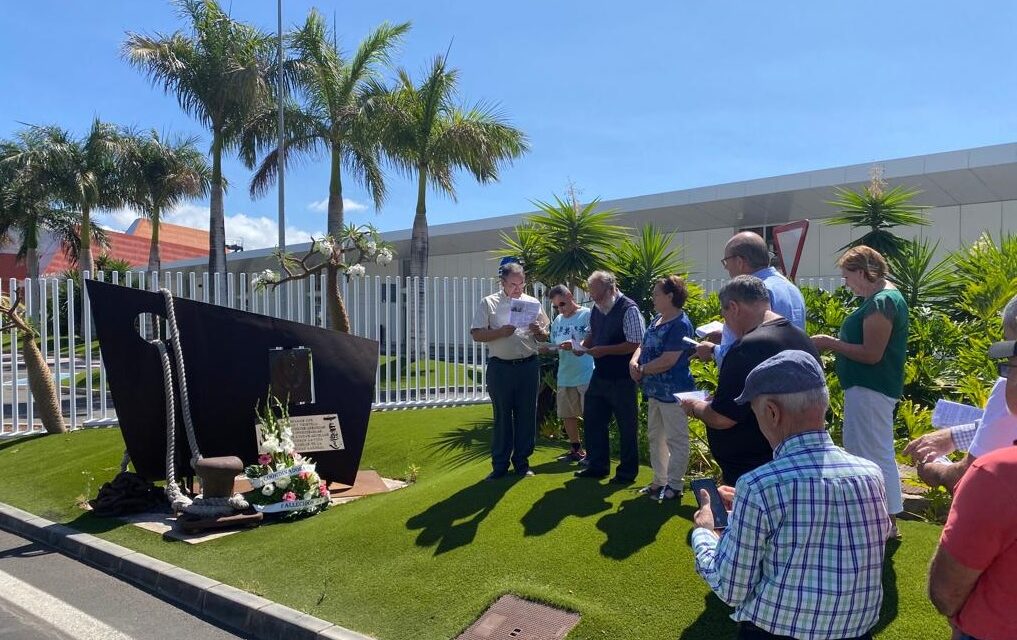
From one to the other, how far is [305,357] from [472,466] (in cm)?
192

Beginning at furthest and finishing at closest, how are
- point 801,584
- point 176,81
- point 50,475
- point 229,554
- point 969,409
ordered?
point 176,81 → point 50,475 → point 229,554 → point 969,409 → point 801,584

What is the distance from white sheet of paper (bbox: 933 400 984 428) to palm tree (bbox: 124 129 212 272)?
3298 cm

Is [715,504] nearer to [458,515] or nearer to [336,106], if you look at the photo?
[458,515]

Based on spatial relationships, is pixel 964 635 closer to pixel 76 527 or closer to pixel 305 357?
pixel 305 357

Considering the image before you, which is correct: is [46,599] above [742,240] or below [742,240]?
below

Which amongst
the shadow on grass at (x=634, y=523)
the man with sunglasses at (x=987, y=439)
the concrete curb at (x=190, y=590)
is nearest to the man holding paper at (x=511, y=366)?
the shadow on grass at (x=634, y=523)

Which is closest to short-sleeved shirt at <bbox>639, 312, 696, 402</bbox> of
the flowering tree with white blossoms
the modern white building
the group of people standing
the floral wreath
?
the group of people standing

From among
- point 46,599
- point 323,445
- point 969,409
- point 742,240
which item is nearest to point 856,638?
point 969,409

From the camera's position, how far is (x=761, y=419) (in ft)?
7.17

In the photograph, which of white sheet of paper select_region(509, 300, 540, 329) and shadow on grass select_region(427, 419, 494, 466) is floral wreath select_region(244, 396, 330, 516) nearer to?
shadow on grass select_region(427, 419, 494, 466)

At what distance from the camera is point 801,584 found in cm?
203

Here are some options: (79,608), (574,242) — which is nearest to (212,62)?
(574,242)

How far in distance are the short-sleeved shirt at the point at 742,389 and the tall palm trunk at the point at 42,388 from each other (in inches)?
385

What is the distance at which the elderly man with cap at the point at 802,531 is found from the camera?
→ 2014 mm
